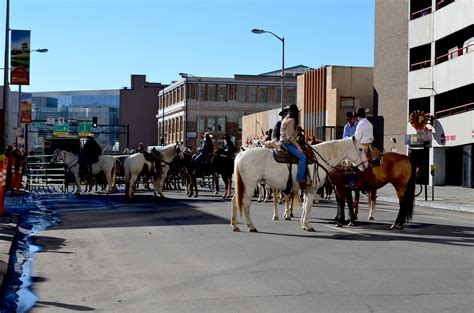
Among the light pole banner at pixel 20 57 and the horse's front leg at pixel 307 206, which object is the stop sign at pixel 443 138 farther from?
the horse's front leg at pixel 307 206

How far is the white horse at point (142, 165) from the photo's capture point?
26.6m

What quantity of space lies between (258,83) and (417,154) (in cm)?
6362

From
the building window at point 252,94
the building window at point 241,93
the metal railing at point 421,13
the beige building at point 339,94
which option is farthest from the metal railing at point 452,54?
the building window at point 241,93

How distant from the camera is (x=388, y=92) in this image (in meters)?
54.9

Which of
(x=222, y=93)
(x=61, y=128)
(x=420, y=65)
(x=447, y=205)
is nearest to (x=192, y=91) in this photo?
(x=222, y=93)

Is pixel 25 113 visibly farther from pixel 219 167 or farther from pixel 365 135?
pixel 365 135

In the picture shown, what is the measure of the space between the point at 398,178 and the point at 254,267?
626cm

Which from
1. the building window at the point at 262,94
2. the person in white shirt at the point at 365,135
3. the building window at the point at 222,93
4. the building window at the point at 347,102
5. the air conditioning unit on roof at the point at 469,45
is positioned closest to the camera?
the person in white shirt at the point at 365,135

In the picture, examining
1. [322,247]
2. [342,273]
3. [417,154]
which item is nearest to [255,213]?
[322,247]

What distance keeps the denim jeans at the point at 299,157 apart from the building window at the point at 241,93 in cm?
9907

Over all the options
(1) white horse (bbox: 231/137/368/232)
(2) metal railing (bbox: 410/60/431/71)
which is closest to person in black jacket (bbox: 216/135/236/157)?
(1) white horse (bbox: 231/137/368/232)

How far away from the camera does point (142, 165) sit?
26656 millimetres

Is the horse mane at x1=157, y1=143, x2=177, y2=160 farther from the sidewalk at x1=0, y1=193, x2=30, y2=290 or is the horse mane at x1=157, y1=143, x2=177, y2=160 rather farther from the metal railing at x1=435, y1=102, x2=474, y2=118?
the metal railing at x1=435, y1=102, x2=474, y2=118

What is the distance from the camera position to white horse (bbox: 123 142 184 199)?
2664 centimetres
